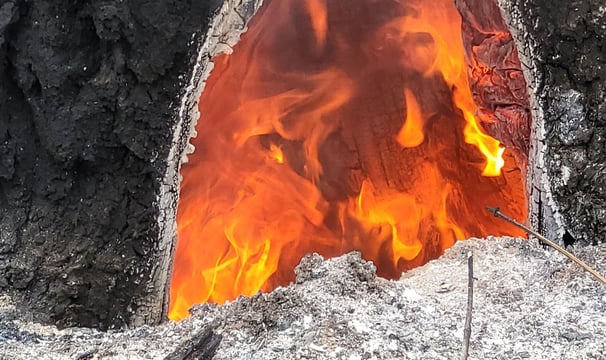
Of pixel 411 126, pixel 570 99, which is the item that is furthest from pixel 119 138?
pixel 411 126

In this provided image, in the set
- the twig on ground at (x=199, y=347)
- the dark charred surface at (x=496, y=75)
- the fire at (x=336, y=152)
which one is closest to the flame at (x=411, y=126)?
the fire at (x=336, y=152)

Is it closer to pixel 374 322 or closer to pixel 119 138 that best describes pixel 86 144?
pixel 119 138

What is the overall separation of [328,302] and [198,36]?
22.7 inches

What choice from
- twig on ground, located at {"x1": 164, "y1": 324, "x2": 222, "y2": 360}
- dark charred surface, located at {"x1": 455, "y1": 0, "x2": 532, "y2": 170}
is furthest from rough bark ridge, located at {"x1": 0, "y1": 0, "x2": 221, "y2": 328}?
dark charred surface, located at {"x1": 455, "y1": 0, "x2": 532, "y2": 170}

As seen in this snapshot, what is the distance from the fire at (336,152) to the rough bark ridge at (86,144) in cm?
61

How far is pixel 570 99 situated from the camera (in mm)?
1354

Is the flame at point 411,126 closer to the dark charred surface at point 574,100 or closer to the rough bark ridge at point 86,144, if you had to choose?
the dark charred surface at point 574,100

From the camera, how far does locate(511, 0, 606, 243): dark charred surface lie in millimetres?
1316

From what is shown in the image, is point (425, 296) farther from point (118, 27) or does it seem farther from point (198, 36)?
point (118, 27)

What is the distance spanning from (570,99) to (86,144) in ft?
3.30

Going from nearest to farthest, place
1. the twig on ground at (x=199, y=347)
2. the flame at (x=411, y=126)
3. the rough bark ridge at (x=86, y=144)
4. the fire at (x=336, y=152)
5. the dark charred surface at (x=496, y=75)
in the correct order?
the twig on ground at (x=199, y=347) < the rough bark ridge at (x=86, y=144) < the dark charred surface at (x=496, y=75) < the fire at (x=336, y=152) < the flame at (x=411, y=126)

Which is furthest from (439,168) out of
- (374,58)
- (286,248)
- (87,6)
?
(87,6)

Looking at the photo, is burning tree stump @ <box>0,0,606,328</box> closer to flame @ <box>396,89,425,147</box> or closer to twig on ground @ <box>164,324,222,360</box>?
twig on ground @ <box>164,324,222,360</box>

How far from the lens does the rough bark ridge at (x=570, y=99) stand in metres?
1.32
